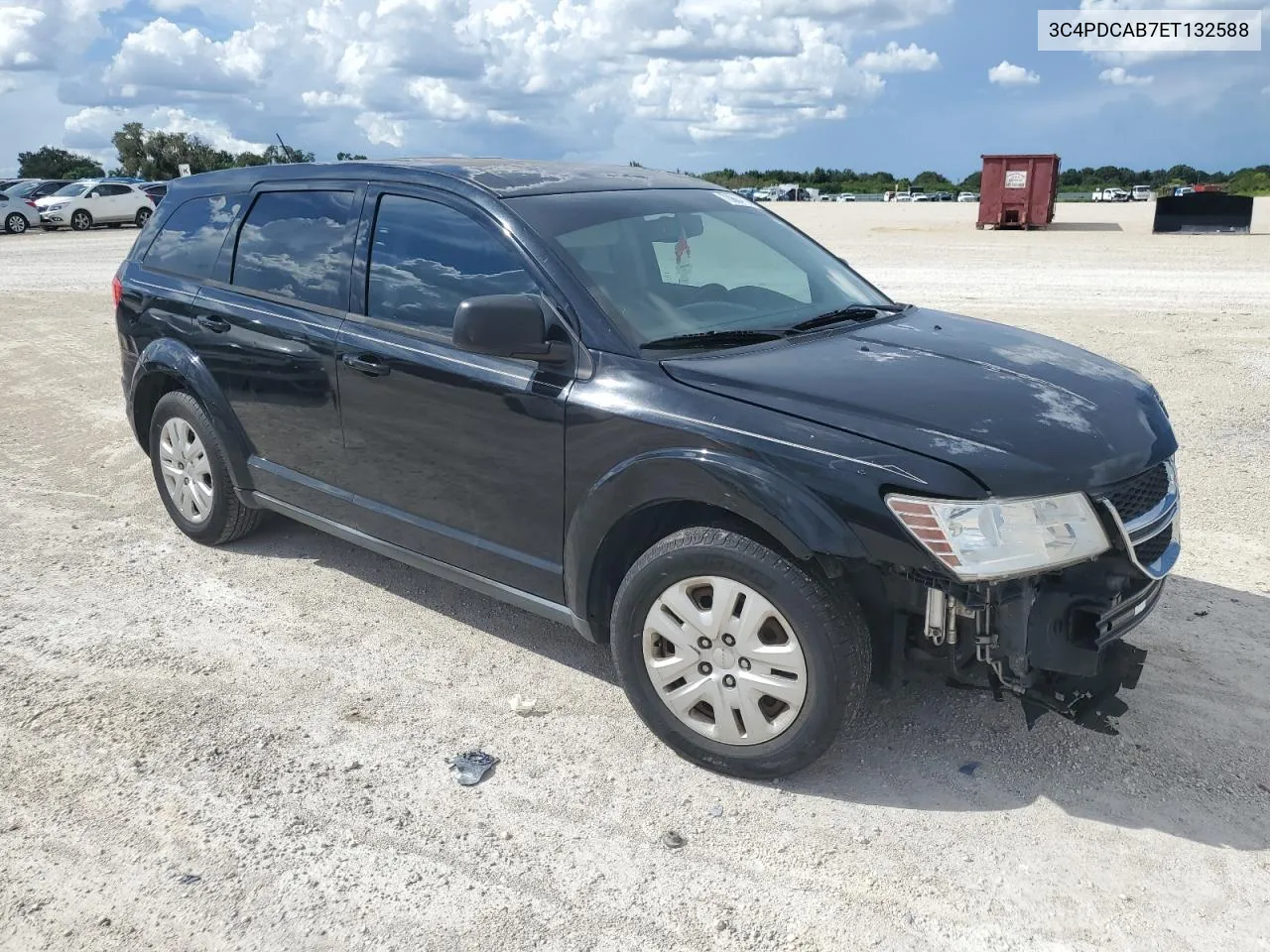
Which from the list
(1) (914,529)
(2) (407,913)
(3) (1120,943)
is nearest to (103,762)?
(2) (407,913)

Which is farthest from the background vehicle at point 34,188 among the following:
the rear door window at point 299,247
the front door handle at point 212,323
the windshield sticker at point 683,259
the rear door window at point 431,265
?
the windshield sticker at point 683,259

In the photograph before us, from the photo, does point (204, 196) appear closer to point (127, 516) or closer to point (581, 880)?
point (127, 516)

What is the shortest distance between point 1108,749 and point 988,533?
1175 millimetres

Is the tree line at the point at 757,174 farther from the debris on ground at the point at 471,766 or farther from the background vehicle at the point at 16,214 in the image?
the debris on ground at the point at 471,766

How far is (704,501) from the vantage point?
328cm

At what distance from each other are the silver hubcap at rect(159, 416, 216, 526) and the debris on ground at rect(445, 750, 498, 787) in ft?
8.00

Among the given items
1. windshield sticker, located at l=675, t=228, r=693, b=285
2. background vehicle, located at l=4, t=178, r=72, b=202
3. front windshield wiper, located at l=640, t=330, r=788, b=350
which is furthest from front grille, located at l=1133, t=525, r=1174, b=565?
background vehicle, located at l=4, t=178, r=72, b=202

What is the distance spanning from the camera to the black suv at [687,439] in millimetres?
3043

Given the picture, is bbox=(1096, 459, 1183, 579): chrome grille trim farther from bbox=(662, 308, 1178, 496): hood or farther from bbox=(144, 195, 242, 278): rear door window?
bbox=(144, 195, 242, 278): rear door window

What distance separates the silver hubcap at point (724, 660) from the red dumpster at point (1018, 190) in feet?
93.8

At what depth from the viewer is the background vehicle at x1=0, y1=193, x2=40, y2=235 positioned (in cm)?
3269

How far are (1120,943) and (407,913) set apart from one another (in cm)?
185

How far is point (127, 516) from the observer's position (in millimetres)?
6094

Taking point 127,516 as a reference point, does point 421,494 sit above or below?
above
